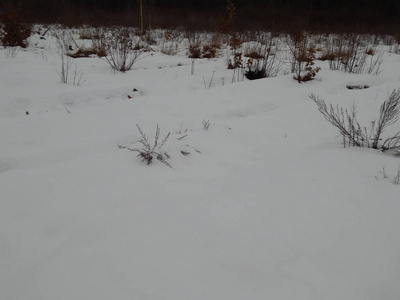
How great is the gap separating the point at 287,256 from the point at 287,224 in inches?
8.6

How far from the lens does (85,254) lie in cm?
110

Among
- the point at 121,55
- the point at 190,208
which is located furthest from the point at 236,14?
the point at 190,208

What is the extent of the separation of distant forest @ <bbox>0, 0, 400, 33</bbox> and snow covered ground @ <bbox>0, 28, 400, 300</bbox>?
24.0ft

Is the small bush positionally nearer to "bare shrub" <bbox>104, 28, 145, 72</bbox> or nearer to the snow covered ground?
"bare shrub" <bbox>104, 28, 145, 72</bbox>

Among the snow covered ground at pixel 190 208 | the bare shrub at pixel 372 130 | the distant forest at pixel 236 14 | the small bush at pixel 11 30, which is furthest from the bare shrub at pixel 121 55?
the distant forest at pixel 236 14

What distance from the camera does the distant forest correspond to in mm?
10579

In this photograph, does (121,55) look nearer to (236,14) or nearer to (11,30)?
(11,30)

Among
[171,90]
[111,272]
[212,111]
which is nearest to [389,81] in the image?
[212,111]

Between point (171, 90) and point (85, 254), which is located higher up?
point (171, 90)

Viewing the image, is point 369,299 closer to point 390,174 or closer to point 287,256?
point 287,256

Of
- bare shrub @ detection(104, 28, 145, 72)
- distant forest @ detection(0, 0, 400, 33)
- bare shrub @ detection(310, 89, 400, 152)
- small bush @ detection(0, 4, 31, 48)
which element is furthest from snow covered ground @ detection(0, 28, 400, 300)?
distant forest @ detection(0, 0, 400, 33)

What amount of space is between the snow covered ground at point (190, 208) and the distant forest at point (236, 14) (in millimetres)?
7308

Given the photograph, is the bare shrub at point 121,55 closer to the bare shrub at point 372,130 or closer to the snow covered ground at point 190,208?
the snow covered ground at point 190,208

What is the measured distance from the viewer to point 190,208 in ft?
4.65
